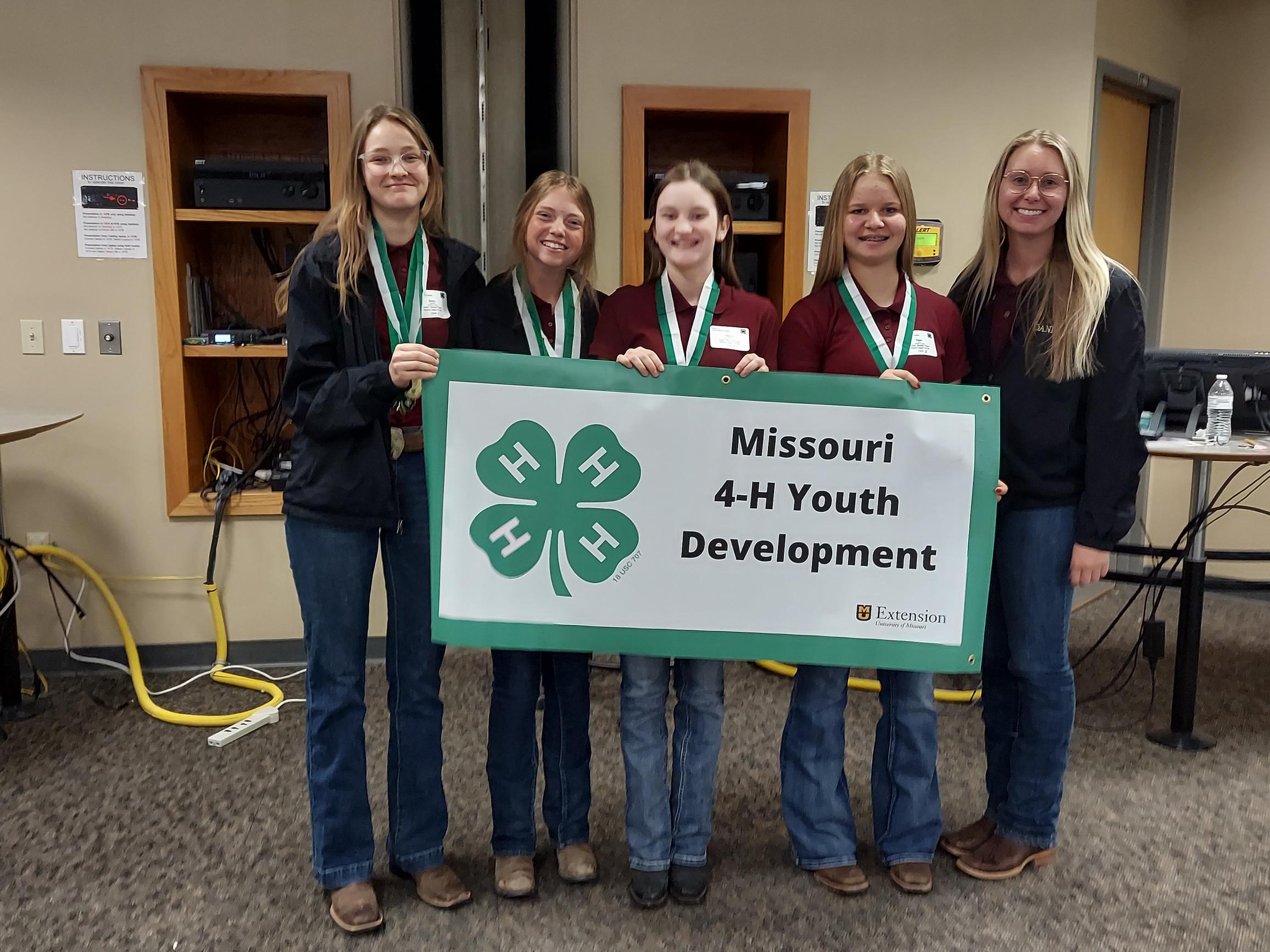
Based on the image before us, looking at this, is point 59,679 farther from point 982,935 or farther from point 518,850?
point 982,935

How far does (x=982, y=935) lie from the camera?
1.82 meters

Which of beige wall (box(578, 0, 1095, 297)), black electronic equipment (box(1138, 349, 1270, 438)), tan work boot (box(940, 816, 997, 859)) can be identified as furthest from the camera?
beige wall (box(578, 0, 1095, 297))

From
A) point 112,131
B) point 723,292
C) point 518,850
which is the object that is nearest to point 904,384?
point 723,292

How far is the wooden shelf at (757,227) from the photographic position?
335cm

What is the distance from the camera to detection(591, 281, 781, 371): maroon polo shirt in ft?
5.87

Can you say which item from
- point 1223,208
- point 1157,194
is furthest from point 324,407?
point 1223,208

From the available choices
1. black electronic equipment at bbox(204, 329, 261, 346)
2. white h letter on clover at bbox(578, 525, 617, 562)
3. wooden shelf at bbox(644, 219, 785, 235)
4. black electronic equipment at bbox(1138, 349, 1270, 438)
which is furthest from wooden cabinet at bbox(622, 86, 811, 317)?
white h letter on clover at bbox(578, 525, 617, 562)

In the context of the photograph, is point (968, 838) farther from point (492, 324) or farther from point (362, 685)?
point (492, 324)

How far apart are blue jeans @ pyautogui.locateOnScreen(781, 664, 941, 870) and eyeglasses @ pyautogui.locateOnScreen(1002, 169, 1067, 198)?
1023 millimetres

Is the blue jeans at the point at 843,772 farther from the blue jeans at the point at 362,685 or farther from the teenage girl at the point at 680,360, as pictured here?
the blue jeans at the point at 362,685

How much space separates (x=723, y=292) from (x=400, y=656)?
985 mm

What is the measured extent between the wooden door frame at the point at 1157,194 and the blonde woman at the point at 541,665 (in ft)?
11.7

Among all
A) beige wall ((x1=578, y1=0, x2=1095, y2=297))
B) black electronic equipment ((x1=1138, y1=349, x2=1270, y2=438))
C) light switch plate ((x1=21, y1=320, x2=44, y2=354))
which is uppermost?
beige wall ((x1=578, y1=0, x2=1095, y2=297))

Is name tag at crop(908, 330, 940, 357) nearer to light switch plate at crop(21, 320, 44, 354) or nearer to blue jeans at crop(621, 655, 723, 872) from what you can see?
blue jeans at crop(621, 655, 723, 872)
